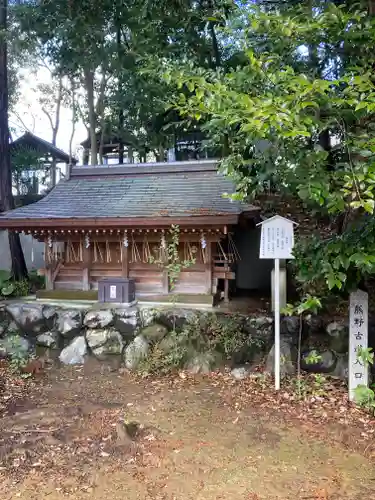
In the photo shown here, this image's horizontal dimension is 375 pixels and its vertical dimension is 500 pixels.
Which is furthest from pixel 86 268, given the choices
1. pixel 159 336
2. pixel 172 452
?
pixel 172 452

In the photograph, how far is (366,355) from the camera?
4805 millimetres

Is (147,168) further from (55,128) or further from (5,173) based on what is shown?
(55,128)

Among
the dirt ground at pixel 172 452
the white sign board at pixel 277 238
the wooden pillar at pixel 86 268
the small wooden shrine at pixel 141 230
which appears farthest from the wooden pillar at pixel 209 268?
the wooden pillar at pixel 86 268

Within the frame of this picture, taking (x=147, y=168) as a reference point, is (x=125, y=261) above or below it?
below

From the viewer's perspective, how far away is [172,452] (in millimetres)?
4078

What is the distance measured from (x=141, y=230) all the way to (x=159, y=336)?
6.74 feet

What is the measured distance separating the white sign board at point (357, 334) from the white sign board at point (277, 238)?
1.09 meters

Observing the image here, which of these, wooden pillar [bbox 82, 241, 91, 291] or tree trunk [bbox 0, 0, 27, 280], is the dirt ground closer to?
wooden pillar [bbox 82, 241, 91, 291]

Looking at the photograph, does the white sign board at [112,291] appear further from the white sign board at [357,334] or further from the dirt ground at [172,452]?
the white sign board at [357,334]

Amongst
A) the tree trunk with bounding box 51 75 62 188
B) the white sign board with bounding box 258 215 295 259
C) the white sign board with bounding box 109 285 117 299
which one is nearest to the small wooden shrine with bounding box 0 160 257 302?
the white sign board with bounding box 109 285 117 299

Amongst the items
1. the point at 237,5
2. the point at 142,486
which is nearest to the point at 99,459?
the point at 142,486

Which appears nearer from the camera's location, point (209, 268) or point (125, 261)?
point (209, 268)

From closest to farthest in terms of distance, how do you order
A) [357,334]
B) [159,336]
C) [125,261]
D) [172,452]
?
[172,452]
[357,334]
[159,336]
[125,261]

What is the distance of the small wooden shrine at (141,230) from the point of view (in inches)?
294
